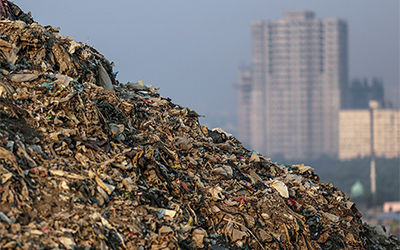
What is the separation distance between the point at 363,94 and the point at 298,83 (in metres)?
23.7

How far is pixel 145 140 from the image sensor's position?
7.57 m

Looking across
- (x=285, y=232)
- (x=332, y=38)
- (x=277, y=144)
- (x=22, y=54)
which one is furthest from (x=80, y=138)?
(x=332, y=38)

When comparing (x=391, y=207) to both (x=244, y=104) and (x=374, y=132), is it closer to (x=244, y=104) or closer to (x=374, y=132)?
(x=374, y=132)

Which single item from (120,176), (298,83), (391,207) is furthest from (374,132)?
(120,176)

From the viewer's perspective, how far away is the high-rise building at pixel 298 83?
173 meters

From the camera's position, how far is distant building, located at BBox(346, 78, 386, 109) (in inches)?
7249

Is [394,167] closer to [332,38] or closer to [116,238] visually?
[332,38]

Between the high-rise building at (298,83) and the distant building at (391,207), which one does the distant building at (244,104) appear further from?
the distant building at (391,207)

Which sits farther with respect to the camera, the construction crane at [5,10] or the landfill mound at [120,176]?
the construction crane at [5,10]

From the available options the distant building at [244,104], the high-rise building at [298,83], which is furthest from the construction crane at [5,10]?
the distant building at [244,104]

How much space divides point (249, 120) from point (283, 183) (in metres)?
175

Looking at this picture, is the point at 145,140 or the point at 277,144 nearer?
the point at 145,140

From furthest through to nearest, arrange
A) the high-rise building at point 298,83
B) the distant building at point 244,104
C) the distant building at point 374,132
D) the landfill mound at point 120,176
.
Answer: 1. the distant building at point 244,104
2. the high-rise building at point 298,83
3. the distant building at point 374,132
4. the landfill mound at point 120,176

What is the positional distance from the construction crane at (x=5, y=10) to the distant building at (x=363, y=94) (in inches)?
7055
